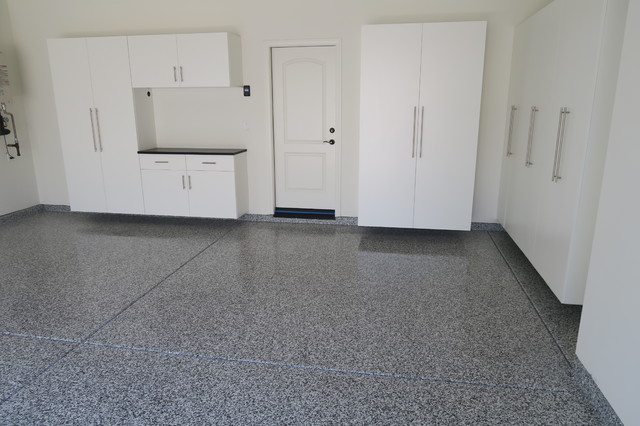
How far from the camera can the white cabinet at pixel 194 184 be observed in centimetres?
499

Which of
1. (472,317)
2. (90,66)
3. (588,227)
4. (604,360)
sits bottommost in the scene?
(472,317)

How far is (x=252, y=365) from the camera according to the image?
7.91 feet

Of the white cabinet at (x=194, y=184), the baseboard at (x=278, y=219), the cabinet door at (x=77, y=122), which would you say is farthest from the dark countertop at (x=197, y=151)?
the baseboard at (x=278, y=219)

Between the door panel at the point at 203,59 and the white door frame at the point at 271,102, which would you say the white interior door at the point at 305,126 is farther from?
the door panel at the point at 203,59

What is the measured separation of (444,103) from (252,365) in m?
3.09

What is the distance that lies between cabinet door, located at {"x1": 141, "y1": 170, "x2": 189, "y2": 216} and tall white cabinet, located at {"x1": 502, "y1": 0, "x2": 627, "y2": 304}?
12.1ft

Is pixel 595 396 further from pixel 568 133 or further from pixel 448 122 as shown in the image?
pixel 448 122

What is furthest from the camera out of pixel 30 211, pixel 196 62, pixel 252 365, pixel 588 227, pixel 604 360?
pixel 30 211

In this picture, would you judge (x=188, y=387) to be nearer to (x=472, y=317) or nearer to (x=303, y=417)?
(x=303, y=417)

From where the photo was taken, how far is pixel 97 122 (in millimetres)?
5129

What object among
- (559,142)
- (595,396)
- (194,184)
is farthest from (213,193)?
(595,396)

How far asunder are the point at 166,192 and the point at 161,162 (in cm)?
36

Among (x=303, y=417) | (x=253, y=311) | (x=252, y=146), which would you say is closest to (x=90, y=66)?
(x=252, y=146)

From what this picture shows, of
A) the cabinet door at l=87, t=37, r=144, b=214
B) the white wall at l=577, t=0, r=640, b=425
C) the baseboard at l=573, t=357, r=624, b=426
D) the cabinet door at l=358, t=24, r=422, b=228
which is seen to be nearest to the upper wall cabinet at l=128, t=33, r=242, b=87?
the cabinet door at l=87, t=37, r=144, b=214
